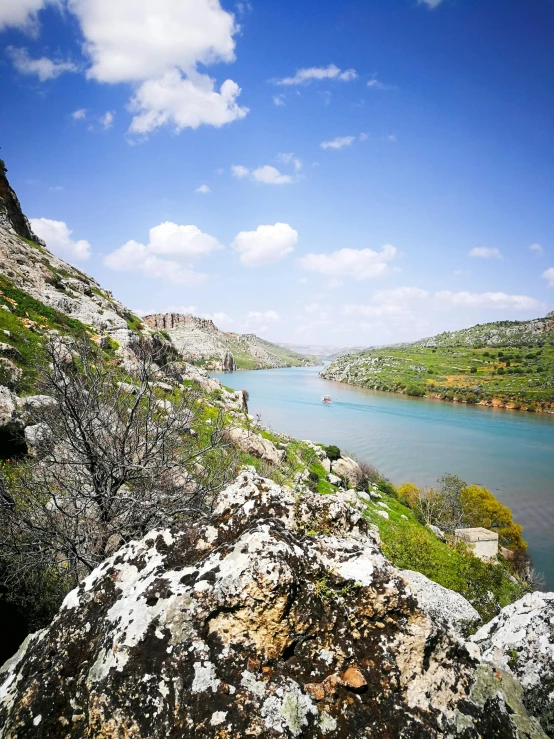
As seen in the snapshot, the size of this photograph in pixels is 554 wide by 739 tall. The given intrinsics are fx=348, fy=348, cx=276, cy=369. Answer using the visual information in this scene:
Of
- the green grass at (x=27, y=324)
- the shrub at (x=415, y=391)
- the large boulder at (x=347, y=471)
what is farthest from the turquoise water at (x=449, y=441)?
the green grass at (x=27, y=324)

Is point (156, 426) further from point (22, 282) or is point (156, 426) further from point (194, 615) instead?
point (22, 282)

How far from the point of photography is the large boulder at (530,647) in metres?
3.98

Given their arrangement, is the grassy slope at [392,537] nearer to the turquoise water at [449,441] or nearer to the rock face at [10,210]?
the turquoise water at [449,441]

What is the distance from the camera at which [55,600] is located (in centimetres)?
708

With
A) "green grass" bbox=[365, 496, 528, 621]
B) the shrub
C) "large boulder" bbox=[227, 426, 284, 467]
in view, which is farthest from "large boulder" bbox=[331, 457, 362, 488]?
the shrub

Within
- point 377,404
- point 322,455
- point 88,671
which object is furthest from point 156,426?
point 377,404

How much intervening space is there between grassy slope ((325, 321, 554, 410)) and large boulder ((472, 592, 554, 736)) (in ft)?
423

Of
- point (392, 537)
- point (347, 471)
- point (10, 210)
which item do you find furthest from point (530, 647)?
point (10, 210)

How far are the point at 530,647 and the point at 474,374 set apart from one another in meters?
165

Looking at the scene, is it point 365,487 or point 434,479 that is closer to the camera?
point 365,487

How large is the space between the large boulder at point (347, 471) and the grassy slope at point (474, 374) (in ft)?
329

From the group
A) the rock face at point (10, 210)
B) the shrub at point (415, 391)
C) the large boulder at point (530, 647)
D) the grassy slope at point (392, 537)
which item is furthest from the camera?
the shrub at point (415, 391)

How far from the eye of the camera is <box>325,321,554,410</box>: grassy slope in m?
120

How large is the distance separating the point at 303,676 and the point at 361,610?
2.44 ft
